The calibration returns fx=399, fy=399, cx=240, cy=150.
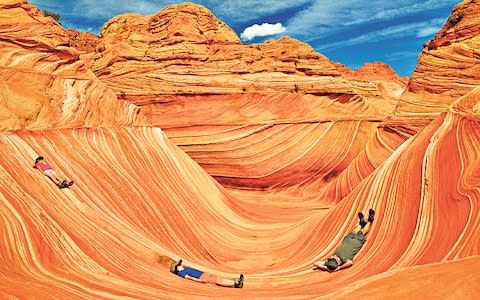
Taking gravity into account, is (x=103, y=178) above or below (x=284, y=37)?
below

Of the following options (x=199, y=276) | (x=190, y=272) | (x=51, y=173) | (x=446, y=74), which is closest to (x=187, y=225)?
(x=190, y=272)

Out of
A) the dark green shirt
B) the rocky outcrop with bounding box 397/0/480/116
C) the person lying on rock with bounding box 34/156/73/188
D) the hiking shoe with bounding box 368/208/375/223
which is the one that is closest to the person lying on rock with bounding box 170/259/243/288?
the dark green shirt

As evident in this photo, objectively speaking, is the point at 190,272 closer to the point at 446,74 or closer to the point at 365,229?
the point at 365,229

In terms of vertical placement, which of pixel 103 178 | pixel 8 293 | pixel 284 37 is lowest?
pixel 8 293

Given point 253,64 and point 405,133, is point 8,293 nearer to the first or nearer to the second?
point 405,133

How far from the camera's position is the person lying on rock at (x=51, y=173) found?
33.8 feet

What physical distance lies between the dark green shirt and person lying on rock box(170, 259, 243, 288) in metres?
2.60

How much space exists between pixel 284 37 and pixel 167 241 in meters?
21.6

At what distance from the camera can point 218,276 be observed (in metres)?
9.27

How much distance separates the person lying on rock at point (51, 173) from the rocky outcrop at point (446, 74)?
57.2 ft

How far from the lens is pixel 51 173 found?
10.4 meters

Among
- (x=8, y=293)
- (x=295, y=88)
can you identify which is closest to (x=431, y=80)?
(x=295, y=88)

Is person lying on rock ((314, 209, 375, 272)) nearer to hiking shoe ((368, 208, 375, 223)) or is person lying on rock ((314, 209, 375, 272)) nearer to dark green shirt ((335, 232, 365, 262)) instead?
dark green shirt ((335, 232, 365, 262))

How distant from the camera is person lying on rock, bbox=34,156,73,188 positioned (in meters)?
10.3
